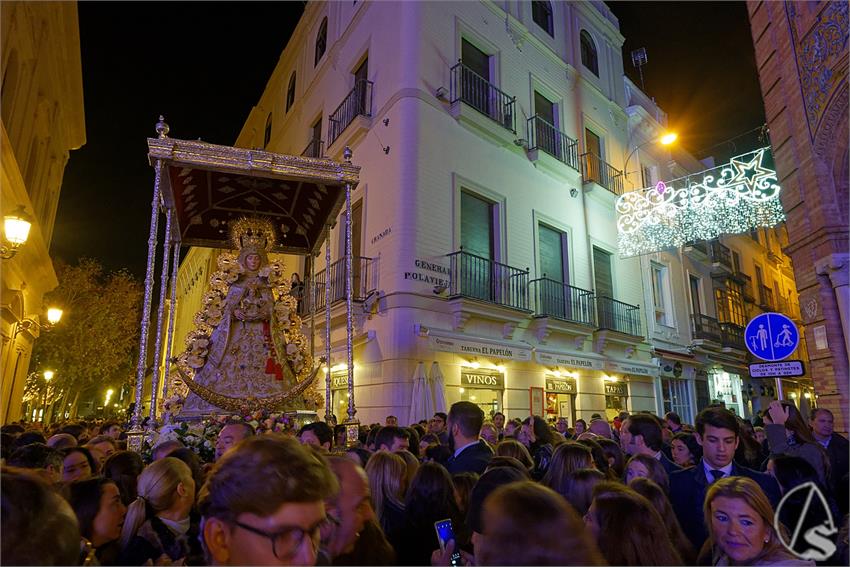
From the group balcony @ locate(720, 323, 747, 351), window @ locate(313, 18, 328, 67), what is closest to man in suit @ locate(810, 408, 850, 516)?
window @ locate(313, 18, 328, 67)

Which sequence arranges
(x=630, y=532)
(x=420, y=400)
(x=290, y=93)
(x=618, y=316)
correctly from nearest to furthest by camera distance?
(x=630, y=532)
(x=420, y=400)
(x=618, y=316)
(x=290, y=93)

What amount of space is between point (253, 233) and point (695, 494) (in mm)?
8660

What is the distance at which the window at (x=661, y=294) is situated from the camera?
20.2 m

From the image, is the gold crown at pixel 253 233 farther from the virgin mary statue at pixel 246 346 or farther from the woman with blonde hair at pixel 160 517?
the woman with blonde hair at pixel 160 517

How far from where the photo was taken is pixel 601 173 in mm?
18734

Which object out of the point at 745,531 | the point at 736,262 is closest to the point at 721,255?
the point at 736,262

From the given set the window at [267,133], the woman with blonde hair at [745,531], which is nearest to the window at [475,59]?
the window at [267,133]

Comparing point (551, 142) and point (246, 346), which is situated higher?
Result: point (551, 142)

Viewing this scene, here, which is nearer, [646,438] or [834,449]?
[646,438]

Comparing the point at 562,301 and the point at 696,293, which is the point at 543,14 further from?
the point at 696,293

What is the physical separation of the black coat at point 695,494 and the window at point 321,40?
18.8m

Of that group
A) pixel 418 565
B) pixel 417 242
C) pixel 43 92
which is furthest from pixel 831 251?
pixel 43 92

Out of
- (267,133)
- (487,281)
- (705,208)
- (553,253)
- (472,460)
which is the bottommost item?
(472,460)

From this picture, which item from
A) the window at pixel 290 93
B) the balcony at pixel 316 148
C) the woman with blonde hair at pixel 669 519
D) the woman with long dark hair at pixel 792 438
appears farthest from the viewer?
the window at pixel 290 93
